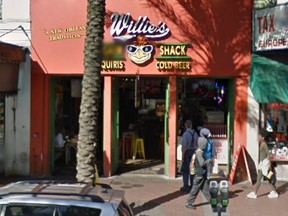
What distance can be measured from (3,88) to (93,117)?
488cm

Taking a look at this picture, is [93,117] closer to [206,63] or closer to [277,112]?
[206,63]

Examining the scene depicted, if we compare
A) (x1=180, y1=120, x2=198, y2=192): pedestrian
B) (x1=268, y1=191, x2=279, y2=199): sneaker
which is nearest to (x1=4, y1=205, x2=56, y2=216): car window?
(x1=180, y1=120, x2=198, y2=192): pedestrian

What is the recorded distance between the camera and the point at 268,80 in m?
12.6

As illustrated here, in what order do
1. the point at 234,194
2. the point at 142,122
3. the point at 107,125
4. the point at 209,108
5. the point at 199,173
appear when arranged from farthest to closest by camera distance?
the point at 142,122 < the point at 209,108 < the point at 107,125 < the point at 234,194 < the point at 199,173

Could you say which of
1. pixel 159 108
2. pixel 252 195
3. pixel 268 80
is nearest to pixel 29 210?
pixel 252 195

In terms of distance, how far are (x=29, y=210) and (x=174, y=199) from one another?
21.2 feet

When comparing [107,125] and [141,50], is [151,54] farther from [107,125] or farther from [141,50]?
[107,125]

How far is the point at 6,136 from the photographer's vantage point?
13.7 meters

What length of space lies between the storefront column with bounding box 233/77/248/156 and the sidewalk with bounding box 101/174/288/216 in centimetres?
130

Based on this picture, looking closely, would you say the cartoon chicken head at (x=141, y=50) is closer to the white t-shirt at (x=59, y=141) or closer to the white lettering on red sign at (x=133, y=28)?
the white lettering on red sign at (x=133, y=28)

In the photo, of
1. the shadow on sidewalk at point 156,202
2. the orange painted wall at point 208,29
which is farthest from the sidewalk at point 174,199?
the orange painted wall at point 208,29

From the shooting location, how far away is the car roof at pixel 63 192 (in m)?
5.20

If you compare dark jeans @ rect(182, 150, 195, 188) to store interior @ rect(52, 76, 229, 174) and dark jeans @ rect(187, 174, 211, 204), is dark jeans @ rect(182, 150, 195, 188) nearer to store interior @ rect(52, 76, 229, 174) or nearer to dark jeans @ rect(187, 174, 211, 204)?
dark jeans @ rect(187, 174, 211, 204)

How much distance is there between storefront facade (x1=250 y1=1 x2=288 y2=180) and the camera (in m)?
12.2
